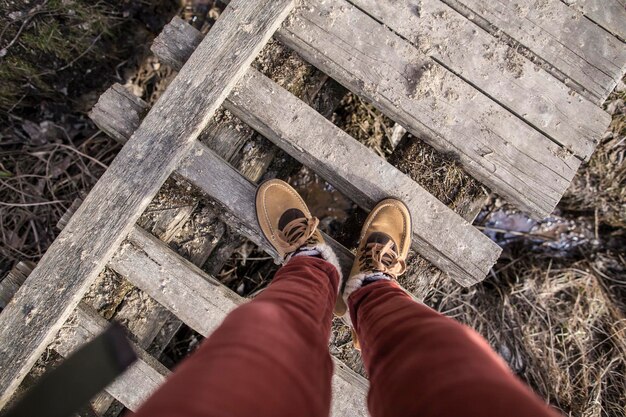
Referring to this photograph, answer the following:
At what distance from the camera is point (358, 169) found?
6.16ft

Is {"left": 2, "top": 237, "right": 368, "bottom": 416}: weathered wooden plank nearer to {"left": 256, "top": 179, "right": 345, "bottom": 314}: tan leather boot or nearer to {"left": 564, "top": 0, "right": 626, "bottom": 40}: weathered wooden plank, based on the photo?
{"left": 256, "top": 179, "right": 345, "bottom": 314}: tan leather boot

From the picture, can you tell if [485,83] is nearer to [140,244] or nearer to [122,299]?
[140,244]

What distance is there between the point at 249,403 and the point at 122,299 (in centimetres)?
121

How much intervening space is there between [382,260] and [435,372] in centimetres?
80

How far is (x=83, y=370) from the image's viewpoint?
103cm

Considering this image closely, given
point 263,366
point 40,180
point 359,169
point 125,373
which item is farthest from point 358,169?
point 40,180

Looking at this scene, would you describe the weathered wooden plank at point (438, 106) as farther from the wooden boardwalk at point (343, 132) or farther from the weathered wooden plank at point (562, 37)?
the weathered wooden plank at point (562, 37)

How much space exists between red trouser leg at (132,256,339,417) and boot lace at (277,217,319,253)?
0.51 meters

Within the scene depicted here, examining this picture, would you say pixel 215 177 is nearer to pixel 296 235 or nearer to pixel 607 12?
pixel 296 235

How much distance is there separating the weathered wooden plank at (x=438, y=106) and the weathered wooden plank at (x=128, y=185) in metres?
0.23

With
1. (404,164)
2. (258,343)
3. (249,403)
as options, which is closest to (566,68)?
(404,164)

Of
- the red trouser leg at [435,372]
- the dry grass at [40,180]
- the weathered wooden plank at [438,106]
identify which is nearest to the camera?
the red trouser leg at [435,372]

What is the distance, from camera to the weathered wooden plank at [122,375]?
1832mm

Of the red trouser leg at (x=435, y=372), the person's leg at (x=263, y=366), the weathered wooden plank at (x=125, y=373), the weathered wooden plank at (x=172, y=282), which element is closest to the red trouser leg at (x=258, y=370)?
the person's leg at (x=263, y=366)
